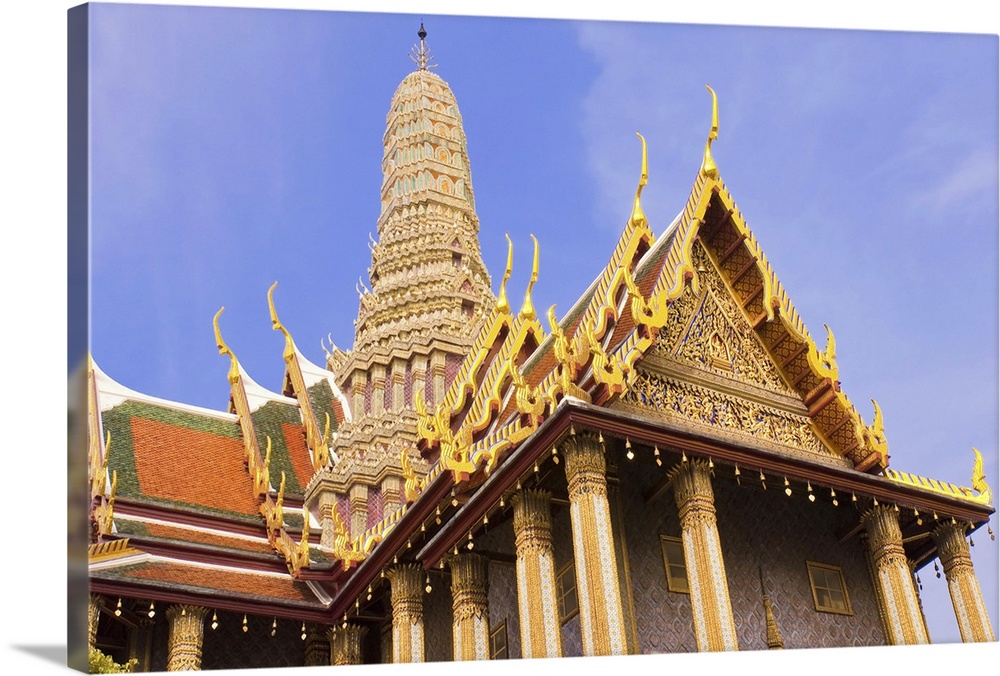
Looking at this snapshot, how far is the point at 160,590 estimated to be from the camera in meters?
12.0

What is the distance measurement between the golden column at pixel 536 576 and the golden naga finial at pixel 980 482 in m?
3.87

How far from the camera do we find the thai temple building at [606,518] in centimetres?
1008

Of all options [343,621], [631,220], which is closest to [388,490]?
[343,621]

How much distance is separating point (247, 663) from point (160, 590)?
1447 millimetres

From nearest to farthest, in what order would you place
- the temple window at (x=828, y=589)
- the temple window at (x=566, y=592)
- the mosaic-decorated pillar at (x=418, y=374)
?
the temple window at (x=566, y=592)
the temple window at (x=828, y=589)
the mosaic-decorated pillar at (x=418, y=374)

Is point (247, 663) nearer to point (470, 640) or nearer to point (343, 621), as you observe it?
point (343, 621)

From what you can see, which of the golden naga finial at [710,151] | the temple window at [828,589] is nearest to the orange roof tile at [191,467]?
the temple window at [828,589]

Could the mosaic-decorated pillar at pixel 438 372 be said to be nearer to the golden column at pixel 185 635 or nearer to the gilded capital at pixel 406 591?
the gilded capital at pixel 406 591

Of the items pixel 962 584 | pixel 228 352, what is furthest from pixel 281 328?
pixel 962 584

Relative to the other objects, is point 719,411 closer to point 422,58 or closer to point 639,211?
point 639,211

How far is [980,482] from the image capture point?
11641 mm

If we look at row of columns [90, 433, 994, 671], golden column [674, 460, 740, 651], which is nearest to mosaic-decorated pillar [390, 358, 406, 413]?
row of columns [90, 433, 994, 671]

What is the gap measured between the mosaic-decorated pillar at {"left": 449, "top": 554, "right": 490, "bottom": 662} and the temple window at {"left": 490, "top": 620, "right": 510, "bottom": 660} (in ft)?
0.28

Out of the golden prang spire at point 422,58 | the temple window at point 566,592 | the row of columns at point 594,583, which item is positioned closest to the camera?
the row of columns at point 594,583
